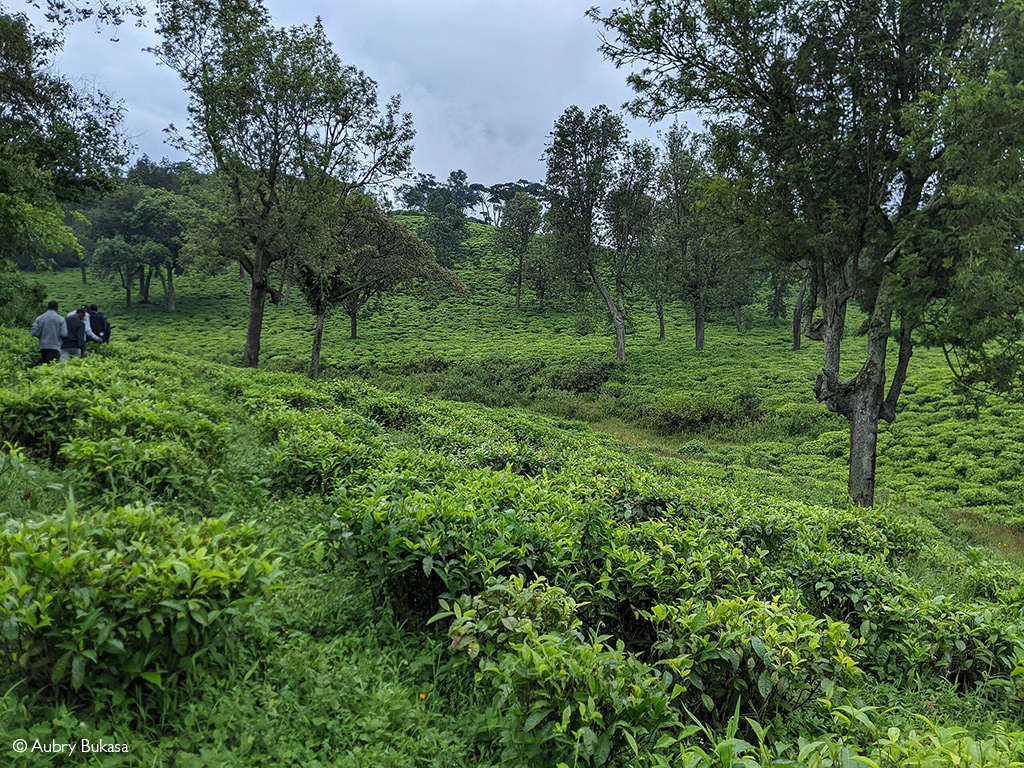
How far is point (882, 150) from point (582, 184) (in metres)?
21.0

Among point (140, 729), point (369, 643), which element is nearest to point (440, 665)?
point (369, 643)

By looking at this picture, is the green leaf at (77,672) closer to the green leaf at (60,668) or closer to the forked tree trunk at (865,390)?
the green leaf at (60,668)

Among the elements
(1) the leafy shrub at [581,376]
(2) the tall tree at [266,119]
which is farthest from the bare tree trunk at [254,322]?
(1) the leafy shrub at [581,376]

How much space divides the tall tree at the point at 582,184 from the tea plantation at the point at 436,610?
25.1 meters

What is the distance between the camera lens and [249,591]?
287 cm

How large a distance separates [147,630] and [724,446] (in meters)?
19.3

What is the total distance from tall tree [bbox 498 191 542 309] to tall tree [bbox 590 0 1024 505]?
3929 cm

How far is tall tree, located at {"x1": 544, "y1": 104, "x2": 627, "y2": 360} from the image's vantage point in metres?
30.5

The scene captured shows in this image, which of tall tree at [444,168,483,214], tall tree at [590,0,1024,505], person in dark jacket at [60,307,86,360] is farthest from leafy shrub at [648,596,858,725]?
tall tree at [444,168,483,214]

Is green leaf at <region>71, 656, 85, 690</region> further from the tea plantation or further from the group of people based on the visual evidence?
the group of people

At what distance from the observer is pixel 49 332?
11.0 m

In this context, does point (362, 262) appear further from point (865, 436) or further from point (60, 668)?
point (60, 668)

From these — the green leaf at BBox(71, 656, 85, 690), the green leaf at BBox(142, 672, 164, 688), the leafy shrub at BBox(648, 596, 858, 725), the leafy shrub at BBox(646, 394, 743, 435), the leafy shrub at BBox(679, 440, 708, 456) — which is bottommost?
the leafy shrub at BBox(679, 440, 708, 456)

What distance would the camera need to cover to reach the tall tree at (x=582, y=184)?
3055cm
